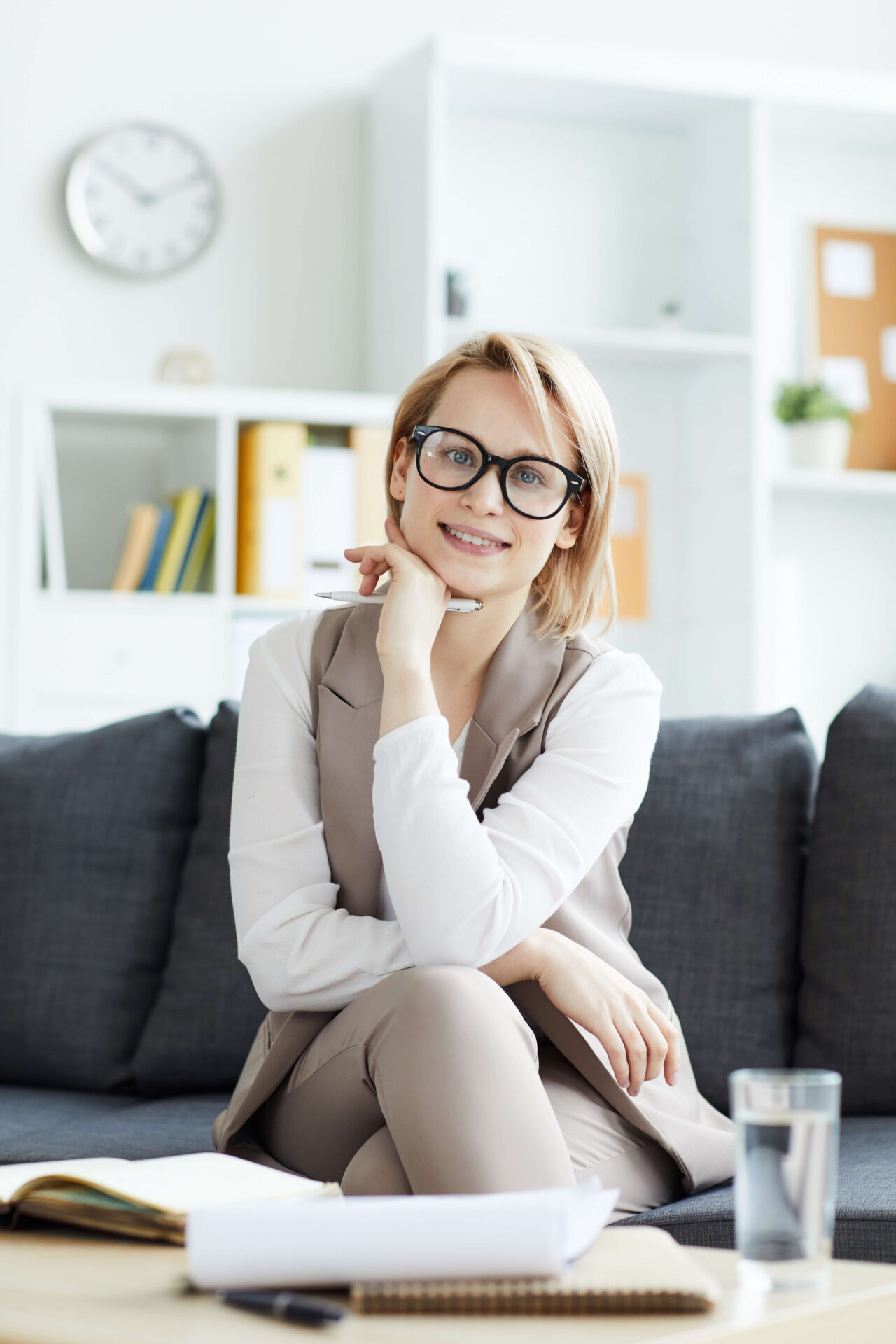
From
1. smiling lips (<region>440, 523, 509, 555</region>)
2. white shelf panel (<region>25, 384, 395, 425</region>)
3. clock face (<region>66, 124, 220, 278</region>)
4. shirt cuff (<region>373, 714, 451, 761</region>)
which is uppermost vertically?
Answer: clock face (<region>66, 124, 220, 278</region>)

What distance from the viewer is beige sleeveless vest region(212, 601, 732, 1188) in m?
1.27

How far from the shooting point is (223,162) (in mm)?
3402

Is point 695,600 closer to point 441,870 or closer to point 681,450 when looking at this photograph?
point 681,450

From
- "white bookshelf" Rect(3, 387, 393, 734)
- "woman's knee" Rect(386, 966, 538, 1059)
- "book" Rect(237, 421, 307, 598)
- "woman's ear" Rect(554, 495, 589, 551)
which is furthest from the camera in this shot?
"book" Rect(237, 421, 307, 598)

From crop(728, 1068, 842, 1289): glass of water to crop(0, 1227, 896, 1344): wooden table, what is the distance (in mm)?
15

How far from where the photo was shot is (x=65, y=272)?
10.8 feet

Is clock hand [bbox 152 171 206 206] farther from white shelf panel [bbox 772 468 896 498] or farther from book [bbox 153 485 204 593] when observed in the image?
white shelf panel [bbox 772 468 896 498]

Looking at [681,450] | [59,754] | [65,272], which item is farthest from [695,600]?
[59,754]

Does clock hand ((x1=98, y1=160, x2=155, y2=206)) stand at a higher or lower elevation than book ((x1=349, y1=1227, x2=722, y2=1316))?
higher

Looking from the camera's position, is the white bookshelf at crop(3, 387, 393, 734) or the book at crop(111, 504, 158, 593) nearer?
the white bookshelf at crop(3, 387, 393, 734)

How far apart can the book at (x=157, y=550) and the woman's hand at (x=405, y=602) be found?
168 centimetres

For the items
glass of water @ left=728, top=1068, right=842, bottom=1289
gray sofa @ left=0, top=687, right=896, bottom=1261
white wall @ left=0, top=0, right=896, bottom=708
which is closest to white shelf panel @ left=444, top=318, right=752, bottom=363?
white wall @ left=0, top=0, right=896, bottom=708

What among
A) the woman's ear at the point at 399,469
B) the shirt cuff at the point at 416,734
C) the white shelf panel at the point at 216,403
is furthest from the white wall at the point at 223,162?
→ the shirt cuff at the point at 416,734

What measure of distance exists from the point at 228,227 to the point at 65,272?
0.38 meters
